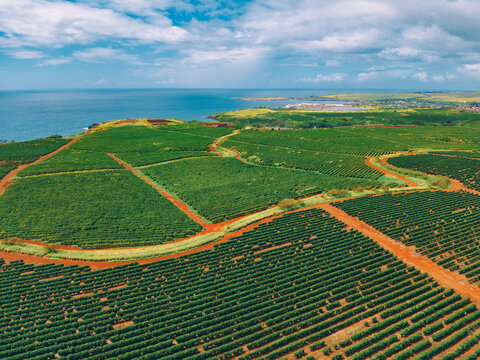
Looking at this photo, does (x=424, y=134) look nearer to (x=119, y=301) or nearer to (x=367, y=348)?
(x=367, y=348)

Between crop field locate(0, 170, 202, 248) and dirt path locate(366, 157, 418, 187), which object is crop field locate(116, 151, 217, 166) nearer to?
crop field locate(0, 170, 202, 248)

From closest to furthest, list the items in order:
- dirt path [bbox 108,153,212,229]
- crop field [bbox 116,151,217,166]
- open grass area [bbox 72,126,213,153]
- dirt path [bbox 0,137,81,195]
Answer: dirt path [bbox 108,153,212,229] < dirt path [bbox 0,137,81,195] < crop field [bbox 116,151,217,166] < open grass area [bbox 72,126,213,153]

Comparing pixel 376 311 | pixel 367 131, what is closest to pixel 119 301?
pixel 376 311

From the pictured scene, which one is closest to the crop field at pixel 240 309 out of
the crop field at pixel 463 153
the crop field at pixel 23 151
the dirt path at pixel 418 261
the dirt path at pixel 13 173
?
the dirt path at pixel 418 261

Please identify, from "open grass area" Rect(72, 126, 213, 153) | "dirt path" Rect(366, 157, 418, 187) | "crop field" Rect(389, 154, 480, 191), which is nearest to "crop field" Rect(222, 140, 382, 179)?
"dirt path" Rect(366, 157, 418, 187)

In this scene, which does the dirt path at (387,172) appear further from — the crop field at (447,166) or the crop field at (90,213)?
the crop field at (90,213)

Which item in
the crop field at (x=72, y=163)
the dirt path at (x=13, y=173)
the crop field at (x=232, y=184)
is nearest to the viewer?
the crop field at (x=232, y=184)

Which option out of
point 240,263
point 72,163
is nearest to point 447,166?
point 240,263
